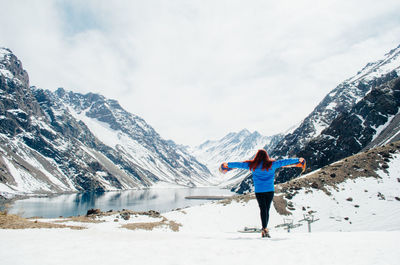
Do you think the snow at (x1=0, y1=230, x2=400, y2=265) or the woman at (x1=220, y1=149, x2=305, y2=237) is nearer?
the snow at (x1=0, y1=230, x2=400, y2=265)

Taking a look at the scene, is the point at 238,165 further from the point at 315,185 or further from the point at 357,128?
the point at 357,128

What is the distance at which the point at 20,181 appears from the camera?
178 meters

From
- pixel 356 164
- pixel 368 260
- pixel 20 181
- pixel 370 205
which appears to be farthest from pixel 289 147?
pixel 20 181

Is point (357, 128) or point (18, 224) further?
point (357, 128)

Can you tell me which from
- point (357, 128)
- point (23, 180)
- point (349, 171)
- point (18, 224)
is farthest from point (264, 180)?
point (23, 180)

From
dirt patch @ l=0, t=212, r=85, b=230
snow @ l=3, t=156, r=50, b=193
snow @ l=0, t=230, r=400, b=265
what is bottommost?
snow @ l=0, t=230, r=400, b=265

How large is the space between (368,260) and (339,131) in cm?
12232

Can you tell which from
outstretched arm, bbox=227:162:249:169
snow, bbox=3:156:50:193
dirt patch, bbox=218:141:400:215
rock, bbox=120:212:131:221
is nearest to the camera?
outstretched arm, bbox=227:162:249:169

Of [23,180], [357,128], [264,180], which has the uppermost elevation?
[357,128]

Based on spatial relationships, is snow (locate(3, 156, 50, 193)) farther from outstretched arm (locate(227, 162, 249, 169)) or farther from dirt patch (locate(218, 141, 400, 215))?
outstretched arm (locate(227, 162, 249, 169))

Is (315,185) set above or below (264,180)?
above

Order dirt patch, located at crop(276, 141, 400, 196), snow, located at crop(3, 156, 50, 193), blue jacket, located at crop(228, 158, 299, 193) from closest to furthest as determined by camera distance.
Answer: blue jacket, located at crop(228, 158, 299, 193) → dirt patch, located at crop(276, 141, 400, 196) → snow, located at crop(3, 156, 50, 193)

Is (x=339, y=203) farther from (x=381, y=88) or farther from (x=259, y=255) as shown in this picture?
(x=381, y=88)

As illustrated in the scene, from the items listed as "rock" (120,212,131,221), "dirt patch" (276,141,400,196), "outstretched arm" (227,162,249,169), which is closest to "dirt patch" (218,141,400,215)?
"dirt patch" (276,141,400,196)
